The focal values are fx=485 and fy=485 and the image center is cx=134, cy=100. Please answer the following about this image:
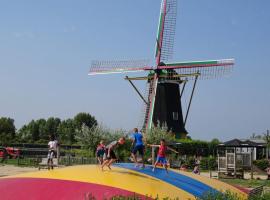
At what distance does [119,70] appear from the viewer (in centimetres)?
4959

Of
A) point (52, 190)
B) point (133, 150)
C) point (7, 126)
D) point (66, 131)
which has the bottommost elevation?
point (52, 190)

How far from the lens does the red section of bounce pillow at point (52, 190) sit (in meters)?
11.6

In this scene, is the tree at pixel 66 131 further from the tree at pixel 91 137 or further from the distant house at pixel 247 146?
the tree at pixel 91 137

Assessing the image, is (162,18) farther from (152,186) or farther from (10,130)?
(10,130)

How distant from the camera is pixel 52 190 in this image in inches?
484

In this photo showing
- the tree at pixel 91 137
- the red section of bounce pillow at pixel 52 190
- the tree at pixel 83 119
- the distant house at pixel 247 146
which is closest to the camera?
the red section of bounce pillow at pixel 52 190

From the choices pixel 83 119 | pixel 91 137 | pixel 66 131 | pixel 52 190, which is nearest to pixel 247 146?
pixel 91 137

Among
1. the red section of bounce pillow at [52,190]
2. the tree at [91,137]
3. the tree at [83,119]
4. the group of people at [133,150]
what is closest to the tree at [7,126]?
the tree at [83,119]

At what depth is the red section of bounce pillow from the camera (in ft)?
38.2

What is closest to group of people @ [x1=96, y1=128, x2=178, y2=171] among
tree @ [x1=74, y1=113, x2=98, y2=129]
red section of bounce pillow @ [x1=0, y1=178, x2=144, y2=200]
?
red section of bounce pillow @ [x1=0, y1=178, x2=144, y2=200]

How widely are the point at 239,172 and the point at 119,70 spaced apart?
21.8 metres

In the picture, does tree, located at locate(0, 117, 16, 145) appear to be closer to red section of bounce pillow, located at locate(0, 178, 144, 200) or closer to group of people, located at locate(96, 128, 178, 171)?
group of people, located at locate(96, 128, 178, 171)

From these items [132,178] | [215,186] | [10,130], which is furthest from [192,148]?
[10,130]

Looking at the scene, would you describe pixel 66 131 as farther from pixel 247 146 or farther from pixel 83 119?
pixel 247 146
